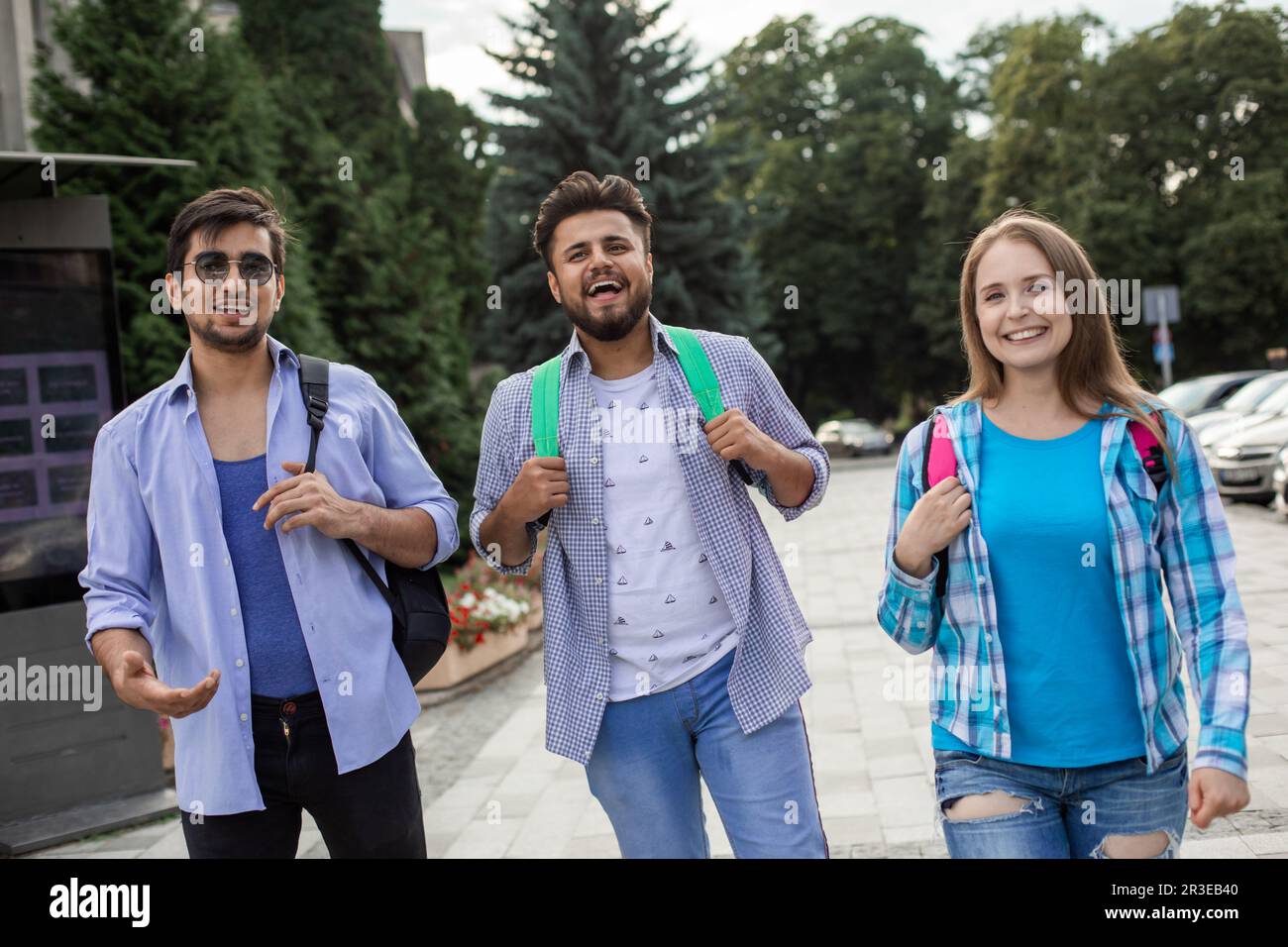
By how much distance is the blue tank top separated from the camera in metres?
2.96

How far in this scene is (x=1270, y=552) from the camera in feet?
37.7

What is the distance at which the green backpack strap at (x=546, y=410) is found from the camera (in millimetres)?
3217

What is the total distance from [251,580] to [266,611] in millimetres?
81

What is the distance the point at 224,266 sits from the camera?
304cm

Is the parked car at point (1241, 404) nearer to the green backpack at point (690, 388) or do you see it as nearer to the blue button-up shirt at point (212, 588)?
the green backpack at point (690, 388)

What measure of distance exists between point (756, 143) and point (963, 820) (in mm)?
43215

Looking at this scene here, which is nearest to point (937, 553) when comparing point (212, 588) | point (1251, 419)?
point (212, 588)

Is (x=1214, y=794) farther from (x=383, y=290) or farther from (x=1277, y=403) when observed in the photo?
(x=1277, y=403)

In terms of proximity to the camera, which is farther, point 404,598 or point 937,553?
point 404,598

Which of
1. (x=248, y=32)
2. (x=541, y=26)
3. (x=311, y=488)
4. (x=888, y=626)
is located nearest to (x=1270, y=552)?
(x=888, y=626)

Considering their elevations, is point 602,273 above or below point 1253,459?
above

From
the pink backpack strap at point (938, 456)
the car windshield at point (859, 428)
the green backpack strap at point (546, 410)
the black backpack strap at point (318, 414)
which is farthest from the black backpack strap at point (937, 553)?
the car windshield at point (859, 428)

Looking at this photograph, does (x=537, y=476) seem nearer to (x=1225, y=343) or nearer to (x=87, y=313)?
(x=87, y=313)

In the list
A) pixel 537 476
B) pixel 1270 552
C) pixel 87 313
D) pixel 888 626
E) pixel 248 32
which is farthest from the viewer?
pixel 248 32
